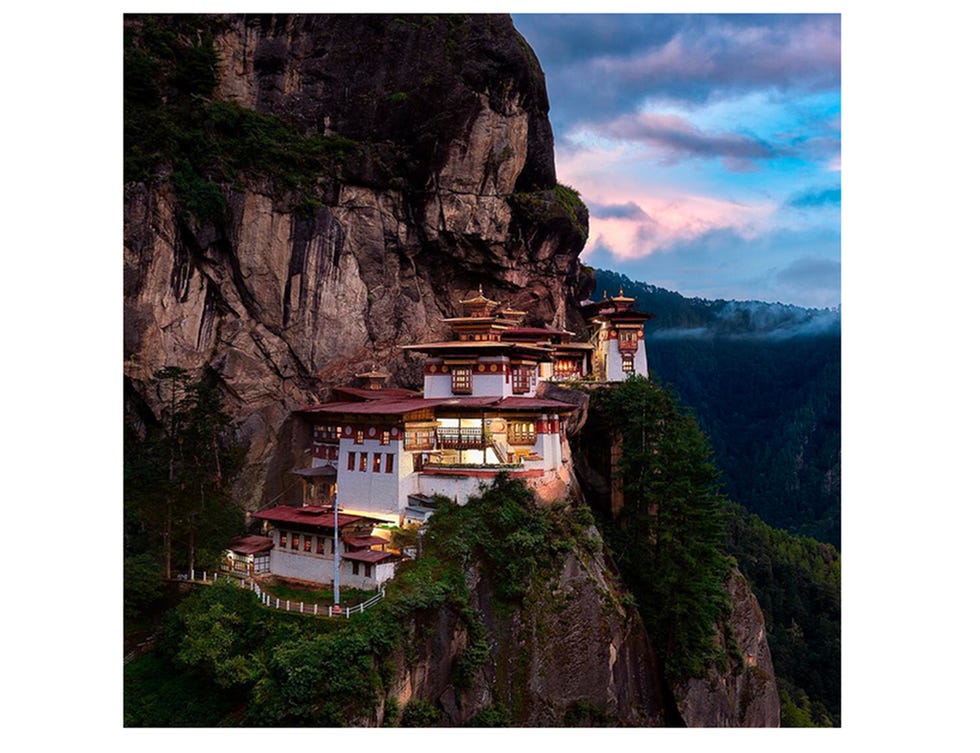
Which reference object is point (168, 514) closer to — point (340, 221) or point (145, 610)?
point (145, 610)

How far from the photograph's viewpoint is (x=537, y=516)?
2067 cm

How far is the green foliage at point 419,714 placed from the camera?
55.3ft

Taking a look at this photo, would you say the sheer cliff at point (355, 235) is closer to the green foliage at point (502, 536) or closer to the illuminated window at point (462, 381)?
the green foliage at point (502, 536)

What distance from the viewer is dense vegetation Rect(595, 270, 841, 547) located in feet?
204

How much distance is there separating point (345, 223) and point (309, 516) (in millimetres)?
11689

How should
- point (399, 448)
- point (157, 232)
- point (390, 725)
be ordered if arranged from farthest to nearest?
point (157, 232), point (399, 448), point (390, 725)

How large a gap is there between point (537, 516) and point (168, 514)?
36.3 ft

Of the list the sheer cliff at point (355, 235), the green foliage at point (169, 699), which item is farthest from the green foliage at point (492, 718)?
the green foliage at point (169, 699)

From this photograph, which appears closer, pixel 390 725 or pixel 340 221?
pixel 390 725

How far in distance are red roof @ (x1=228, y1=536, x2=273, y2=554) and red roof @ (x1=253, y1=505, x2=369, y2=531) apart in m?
0.69

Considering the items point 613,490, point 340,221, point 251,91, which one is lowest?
point 613,490

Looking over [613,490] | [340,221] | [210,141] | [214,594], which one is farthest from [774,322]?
[214,594]

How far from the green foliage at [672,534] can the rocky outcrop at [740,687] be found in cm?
66

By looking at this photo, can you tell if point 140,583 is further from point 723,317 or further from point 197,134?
point 723,317
